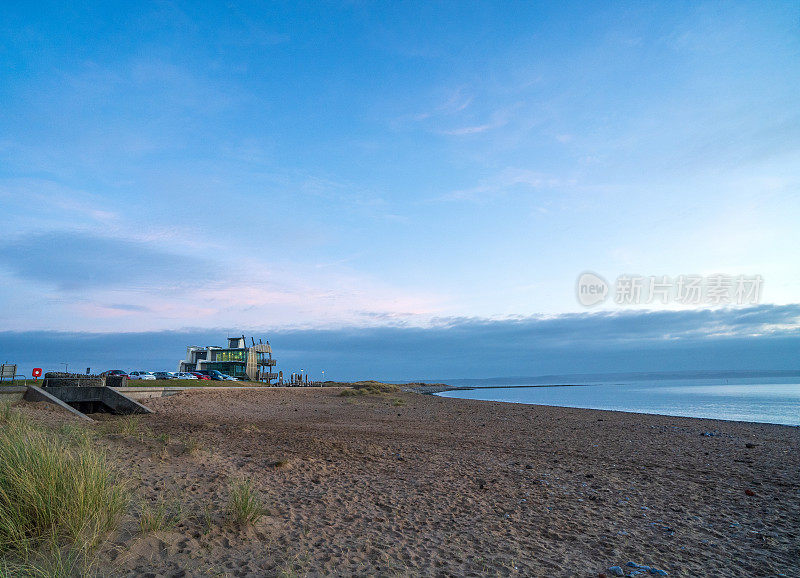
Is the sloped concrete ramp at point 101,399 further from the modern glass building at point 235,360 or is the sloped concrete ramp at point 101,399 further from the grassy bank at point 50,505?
the modern glass building at point 235,360

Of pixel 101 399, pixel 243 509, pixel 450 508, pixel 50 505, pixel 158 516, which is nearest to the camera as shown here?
pixel 50 505

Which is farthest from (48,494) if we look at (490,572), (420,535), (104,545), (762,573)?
(762,573)

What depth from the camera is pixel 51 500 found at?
4613 mm

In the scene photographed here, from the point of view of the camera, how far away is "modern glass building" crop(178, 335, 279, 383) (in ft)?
223

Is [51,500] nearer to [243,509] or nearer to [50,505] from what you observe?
[50,505]

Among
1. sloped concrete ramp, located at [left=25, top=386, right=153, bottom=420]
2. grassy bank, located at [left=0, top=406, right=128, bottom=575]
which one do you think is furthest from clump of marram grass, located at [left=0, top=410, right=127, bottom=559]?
sloped concrete ramp, located at [left=25, top=386, right=153, bottom=420]

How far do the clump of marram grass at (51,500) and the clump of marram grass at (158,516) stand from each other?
0.92 feet

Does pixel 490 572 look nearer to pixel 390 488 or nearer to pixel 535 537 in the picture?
pixel 535 537

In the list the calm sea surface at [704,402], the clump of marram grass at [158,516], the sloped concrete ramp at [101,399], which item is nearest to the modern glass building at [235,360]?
the calm sea surface at [704,402]

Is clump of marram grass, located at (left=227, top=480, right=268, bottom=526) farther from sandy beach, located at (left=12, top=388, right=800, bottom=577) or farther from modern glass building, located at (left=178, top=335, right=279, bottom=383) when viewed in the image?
modern glass building, located at (left=178, top=335, right=279, bottom=383)

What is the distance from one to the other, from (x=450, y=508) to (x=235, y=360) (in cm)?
6661

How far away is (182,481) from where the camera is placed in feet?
22.7

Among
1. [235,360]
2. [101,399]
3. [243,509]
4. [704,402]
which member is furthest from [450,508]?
[235,360]

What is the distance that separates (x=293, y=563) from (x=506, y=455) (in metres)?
8.08
